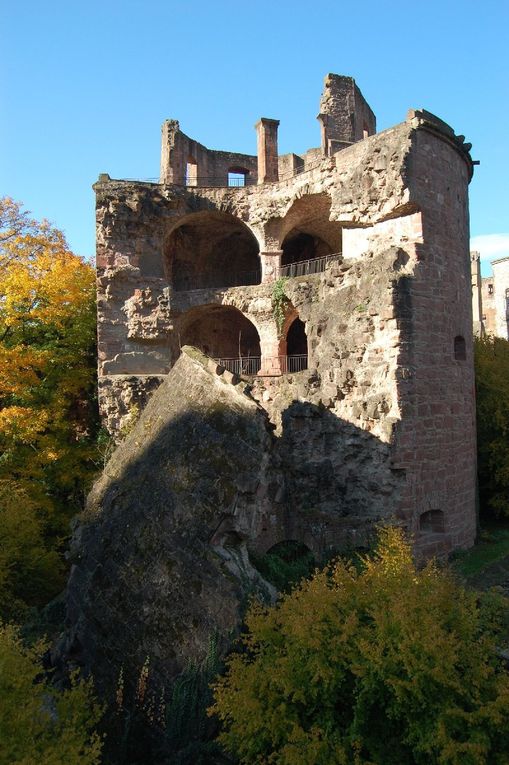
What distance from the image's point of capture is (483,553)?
1289cm

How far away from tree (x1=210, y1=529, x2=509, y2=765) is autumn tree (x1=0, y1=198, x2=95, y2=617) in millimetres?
7049

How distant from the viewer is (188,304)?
17.4 m

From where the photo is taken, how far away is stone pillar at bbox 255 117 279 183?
61.2 ft

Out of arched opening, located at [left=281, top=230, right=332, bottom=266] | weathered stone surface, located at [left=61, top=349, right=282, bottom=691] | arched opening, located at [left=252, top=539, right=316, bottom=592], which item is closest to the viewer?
weathered stone surface, located at [left=61, top=349, right=282, bottom=691]

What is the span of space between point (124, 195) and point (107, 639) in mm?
12161

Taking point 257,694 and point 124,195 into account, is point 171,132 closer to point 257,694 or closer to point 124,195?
point 124,195

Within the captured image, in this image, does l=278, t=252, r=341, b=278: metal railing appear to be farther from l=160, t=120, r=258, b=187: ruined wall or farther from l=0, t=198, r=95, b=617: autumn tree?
l=0, t=198, r=95, b=617: autumn tree

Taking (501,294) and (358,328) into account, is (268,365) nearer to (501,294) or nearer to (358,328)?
(358,328)

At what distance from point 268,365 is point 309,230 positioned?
519 cm

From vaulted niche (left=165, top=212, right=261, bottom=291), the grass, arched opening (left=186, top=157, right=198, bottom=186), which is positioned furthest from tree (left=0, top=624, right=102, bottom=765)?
arched opening (left=186, top=157, right=198, bottom=186)

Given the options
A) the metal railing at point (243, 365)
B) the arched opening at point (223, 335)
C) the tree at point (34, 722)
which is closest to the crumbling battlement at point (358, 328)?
the metal railing at point (243, 365)

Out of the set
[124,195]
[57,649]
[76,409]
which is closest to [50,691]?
[57,649]

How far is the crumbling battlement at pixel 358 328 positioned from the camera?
12.0 meters

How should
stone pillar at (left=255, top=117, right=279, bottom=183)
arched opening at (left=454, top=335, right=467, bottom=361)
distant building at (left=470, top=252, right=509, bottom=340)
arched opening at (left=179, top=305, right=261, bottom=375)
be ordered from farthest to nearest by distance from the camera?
distant building at (left=470, top=252, right=509, bottom=340), arched opening at (left=179, top=305, right=261, bottom=375), stone pillar at (left=255, top=117, right=279, bottom=183), arched opening at (left=454, top=335, right=467, bottom=361)
